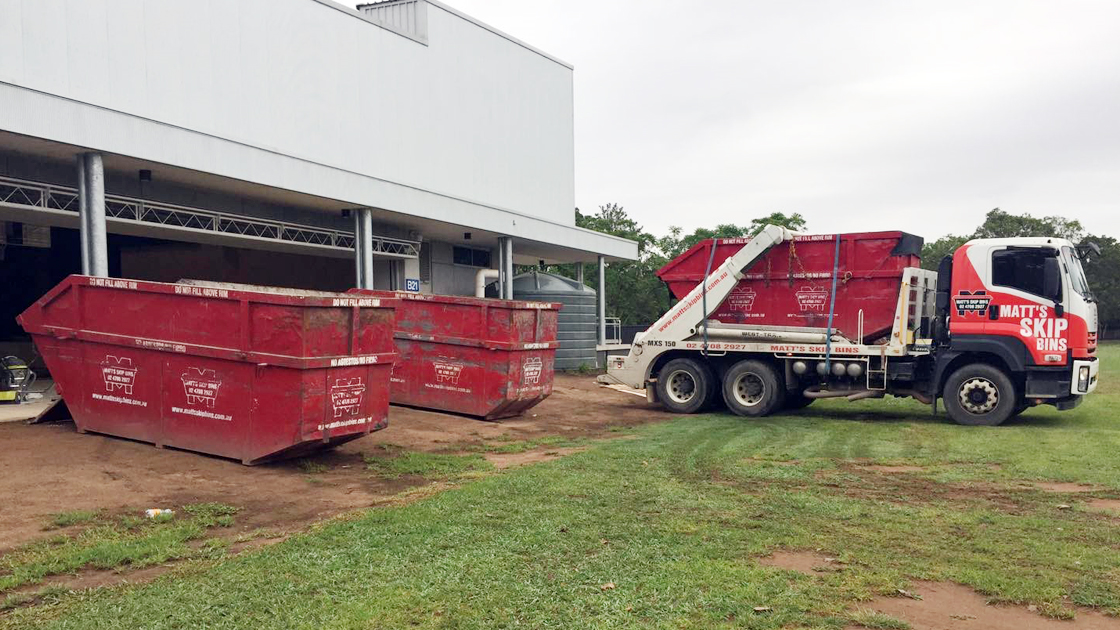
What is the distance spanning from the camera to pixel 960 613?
475cm

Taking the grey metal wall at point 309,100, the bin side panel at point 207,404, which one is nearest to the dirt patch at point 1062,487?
the bin side panel at point 207,404

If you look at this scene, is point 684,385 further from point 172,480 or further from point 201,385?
point 172,480

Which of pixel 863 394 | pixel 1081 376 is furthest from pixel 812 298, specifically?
pixel 1081 376

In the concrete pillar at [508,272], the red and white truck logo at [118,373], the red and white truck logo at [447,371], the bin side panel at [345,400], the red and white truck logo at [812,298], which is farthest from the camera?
the concrete pillar at [508,272]

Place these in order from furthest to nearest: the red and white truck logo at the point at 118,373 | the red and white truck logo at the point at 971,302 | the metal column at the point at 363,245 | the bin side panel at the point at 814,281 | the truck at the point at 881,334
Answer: the metal column at the point at 363,245, the bin side panel at the point at 814,281, the red and white truck logo at the point at 971,302, the truck at the point at 881,334, the red and white truck logo at the point at 118,373

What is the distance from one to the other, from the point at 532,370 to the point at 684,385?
3.70 meters

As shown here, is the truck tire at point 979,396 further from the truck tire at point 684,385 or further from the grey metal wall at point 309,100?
the grey metal wall at point 309,100

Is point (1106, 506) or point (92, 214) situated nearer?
point (1106, 506)

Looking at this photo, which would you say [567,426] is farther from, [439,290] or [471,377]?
[439,290]

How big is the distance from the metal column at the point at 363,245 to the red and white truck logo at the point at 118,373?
33.2 feet

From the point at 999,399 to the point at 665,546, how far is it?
1006 centimetres

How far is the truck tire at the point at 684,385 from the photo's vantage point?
1628 centimetres

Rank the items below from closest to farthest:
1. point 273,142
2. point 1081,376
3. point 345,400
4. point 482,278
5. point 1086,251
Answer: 1. point 345,400
2. point 1081,376
3. point 1086,251
4. point 273,142
5. point 482,278

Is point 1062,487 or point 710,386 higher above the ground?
point 710,386
